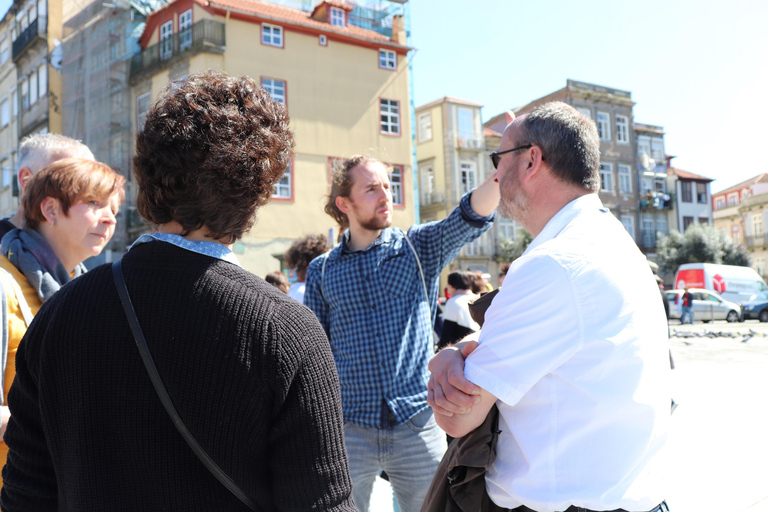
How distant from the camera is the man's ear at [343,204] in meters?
3.63

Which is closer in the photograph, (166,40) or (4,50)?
(166,40)

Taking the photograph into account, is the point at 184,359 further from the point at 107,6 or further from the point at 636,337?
the point at 107,6

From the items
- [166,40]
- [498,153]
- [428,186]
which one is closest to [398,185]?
[166,40]

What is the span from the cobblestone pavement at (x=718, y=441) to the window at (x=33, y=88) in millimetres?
29976

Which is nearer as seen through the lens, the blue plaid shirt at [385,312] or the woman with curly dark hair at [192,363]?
the woman with curly dark hair at [192,363]

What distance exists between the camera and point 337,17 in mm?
25641

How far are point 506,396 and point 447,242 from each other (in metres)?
1.71

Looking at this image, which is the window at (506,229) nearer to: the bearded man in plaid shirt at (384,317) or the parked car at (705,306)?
the parked car at (705,306)

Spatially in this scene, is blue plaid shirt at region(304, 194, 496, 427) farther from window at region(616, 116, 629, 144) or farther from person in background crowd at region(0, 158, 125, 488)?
window at region(616, 116, 629, 144)

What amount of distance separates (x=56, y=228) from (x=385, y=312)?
159 cm

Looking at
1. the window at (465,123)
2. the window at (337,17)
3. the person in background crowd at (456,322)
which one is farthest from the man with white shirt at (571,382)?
the window at (465,123)

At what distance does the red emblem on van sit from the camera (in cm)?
3192

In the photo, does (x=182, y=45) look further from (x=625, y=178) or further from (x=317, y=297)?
(x=625, y=178)

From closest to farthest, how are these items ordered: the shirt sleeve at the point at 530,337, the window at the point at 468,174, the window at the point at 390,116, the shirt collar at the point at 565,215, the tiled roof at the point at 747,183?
1. the shirt sleeve at the point at 530,337
2. the shirt collar at the point at 565,215
3. the window at the point at 390,116
4. the window at the point at 468,174
5. the tiled roof at the point at 747,183
